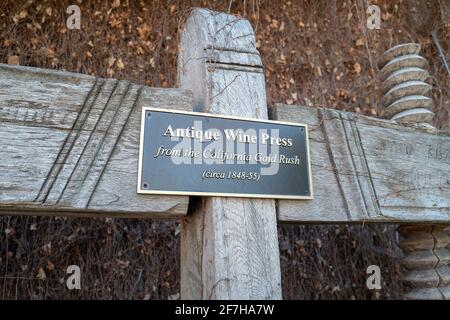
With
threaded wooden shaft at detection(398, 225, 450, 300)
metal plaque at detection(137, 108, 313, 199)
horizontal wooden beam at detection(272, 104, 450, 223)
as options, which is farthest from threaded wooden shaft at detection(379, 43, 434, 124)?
metal plaque at detection(137, 108, 313, 199)

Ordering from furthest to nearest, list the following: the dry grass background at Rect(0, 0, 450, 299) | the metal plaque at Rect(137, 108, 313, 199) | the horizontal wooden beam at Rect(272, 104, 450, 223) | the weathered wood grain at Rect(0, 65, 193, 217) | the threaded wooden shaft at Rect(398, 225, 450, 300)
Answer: the dry grass background at Rect(0, 0, 450, 299) < the threaded wooden shaft at Rect(398, 225, 450, 300) < the horizontal wooden beam at Rect(272, 104, 450, 223) < the metal plaque at Rect(137, 108, 313, 199) < the weathered wood grain at Rect(0, 65, 193, 217)

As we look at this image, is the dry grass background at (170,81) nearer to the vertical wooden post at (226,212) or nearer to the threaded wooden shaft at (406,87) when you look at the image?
the threaded wooden shaft at (406,87)

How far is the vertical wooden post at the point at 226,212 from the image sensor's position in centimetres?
112

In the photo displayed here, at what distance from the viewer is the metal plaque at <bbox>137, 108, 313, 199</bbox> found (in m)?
1.14

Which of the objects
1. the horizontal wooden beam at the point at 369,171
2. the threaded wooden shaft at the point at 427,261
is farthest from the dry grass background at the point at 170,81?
the threaded wooden shaft at the point at 427,261

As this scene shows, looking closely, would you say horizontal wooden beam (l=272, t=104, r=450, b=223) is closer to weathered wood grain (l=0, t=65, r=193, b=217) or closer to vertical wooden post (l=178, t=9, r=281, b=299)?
vertical wooden post (l=178, t=9, r=281, b=299)

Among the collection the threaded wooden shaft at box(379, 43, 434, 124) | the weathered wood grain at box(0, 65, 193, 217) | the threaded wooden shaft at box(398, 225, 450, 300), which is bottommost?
the threaded wooden shaft at box(398, 225, 450, 300)

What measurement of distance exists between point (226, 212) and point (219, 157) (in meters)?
0.15

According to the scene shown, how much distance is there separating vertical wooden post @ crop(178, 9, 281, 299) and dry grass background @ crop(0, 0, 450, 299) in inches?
25.5

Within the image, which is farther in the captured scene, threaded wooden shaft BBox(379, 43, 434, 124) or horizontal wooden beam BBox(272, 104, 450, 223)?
threaded wooden shaft BBox(379, 43, 434, 124)

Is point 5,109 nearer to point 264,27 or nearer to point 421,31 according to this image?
point 264,27

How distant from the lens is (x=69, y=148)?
107cm

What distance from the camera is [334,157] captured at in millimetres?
1352

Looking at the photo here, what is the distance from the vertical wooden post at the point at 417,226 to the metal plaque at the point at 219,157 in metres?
0.61
